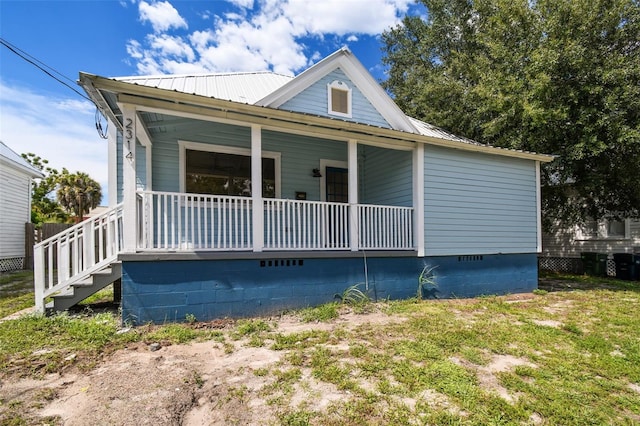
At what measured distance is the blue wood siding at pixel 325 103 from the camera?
748cm

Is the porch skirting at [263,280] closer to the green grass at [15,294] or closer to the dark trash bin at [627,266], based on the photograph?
the green grass at [15,294]

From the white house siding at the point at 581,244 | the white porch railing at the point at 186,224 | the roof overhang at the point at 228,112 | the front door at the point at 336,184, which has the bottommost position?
the white house siding at the point at 581,244

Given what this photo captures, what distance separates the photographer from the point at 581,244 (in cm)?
1329

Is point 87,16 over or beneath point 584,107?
over

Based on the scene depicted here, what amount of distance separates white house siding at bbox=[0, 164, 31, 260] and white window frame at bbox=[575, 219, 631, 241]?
21630mm

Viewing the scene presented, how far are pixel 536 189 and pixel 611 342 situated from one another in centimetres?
508

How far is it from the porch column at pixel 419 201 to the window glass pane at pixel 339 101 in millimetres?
1955

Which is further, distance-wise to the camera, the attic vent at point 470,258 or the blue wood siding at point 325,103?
the attic vent at point 470,258

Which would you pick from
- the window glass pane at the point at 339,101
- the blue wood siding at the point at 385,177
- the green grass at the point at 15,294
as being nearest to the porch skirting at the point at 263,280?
the blue wood siding at the point at 385,177

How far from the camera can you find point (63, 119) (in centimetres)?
1281

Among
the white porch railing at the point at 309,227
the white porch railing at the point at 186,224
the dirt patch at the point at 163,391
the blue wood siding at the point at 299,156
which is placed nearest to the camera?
the dirt patch at the point at 163,391

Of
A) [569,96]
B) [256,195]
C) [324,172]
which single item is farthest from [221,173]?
[569,96]

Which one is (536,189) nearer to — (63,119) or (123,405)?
(123,405)

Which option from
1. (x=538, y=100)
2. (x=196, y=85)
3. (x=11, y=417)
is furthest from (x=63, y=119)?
(x=538, y=100)
